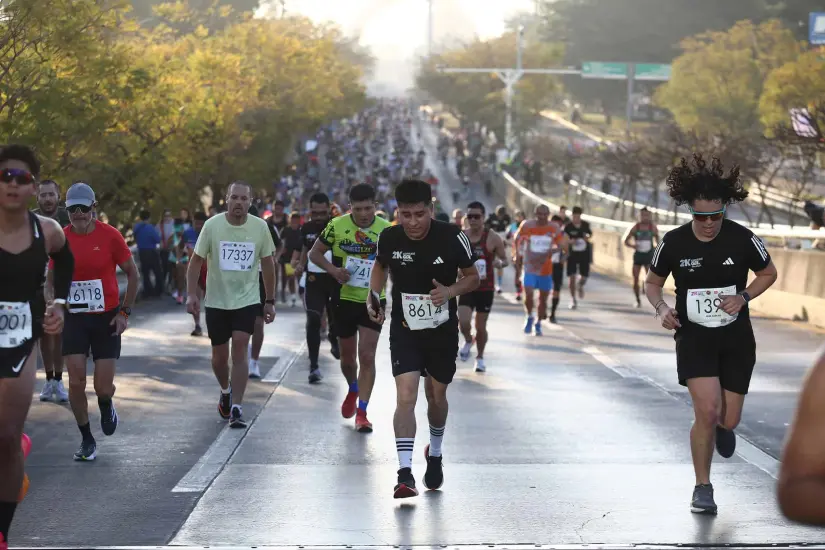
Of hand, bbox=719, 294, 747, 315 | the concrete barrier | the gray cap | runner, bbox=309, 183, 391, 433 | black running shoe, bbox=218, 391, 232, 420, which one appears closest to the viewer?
hand, bbox=719, 294, 747, 315

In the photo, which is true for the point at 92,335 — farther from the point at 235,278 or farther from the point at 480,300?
the point at 480,300

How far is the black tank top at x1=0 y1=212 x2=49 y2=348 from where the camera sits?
6.80 metres

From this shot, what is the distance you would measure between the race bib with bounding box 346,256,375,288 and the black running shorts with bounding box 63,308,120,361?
92.0 inches

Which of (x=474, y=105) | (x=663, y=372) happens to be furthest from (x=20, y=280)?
(x=474, y=105)

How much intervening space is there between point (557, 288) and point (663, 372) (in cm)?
765

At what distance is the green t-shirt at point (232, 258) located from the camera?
11266 mm

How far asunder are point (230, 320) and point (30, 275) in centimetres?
448

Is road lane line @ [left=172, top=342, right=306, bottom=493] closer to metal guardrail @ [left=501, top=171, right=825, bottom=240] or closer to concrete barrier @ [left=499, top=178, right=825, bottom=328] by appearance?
metal guardrail @ [left=501, top=171, right=825, bottom=240]

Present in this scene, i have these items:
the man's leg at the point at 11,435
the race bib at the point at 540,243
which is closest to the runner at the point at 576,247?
the race bib at the point at 540,243

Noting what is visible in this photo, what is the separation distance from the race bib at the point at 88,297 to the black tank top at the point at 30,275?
287 cm

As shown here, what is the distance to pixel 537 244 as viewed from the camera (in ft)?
65.6

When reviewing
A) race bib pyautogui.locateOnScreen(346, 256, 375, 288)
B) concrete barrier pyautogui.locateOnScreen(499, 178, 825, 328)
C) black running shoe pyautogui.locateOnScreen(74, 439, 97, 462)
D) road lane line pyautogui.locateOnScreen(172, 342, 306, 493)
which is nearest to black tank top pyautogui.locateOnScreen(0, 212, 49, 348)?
road lane line pyautogui.locateOnScreen(172, 342, 306, 493)

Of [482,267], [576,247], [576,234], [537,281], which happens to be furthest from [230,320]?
[576,247]

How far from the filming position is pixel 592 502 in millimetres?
8500
